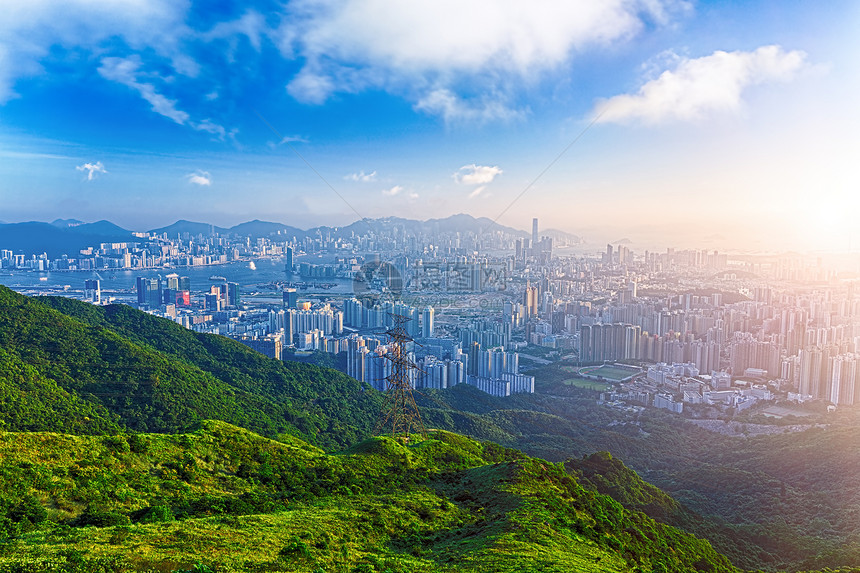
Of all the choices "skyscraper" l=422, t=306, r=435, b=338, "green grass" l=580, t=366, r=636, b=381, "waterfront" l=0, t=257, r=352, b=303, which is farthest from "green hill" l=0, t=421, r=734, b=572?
"waterfront" l=0, t=257, r=352, b=303

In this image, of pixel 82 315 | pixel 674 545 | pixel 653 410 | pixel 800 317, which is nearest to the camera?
pixel 674 545

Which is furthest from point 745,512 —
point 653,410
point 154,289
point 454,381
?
Result: point 154,289

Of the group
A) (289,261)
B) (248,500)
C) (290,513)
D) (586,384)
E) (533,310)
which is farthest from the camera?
(289,261)

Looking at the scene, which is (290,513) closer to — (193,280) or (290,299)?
(290,299)

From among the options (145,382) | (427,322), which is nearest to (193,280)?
(427,322)

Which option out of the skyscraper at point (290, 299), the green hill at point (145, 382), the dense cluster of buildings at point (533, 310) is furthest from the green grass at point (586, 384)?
the skyscraper at point (290, 299)

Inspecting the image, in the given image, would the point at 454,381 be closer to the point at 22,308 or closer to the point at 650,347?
the point at 650,347

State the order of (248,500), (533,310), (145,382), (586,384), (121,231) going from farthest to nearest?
(121,231)
(533,310)
(586,384)
(145,382)
(248,500)

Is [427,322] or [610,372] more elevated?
[427,322]

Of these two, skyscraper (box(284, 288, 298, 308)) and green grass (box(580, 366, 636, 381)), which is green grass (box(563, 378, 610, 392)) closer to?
green grass (box(580, 366, 636, 381))
